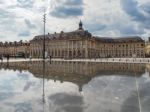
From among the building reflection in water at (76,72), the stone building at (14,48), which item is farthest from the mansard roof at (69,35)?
the building reflection in water at (76,72)

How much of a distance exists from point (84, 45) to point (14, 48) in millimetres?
62864

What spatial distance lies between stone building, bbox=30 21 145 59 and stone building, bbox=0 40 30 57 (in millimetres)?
9059

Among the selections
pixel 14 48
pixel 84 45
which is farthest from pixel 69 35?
pixel 14 48

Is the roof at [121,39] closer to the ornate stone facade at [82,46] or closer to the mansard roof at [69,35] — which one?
the ornate stone facade at [82,46]

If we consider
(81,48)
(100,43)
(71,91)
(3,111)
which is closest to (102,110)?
(3,111)

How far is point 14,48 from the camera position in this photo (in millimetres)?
158500

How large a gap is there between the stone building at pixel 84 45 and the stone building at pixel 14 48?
9.06 metres

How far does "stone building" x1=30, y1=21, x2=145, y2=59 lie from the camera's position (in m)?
114

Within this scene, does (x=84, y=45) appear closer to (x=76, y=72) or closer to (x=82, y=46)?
(x=82, y=46)

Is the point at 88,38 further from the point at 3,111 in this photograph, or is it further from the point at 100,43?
the point at 3,111

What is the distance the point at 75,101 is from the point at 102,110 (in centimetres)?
166

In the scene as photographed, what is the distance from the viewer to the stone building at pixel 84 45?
113875 millimetres

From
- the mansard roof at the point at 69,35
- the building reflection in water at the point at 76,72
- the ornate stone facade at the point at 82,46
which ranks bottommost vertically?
the building reflection in water at the point at 76,72

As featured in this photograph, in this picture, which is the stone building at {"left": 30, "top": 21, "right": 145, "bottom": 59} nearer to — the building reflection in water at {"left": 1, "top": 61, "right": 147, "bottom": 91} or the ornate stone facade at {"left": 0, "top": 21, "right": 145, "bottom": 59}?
the ornate stone facade at {"left": 0, "top": 21, "right": 145, "bottom": 59}
